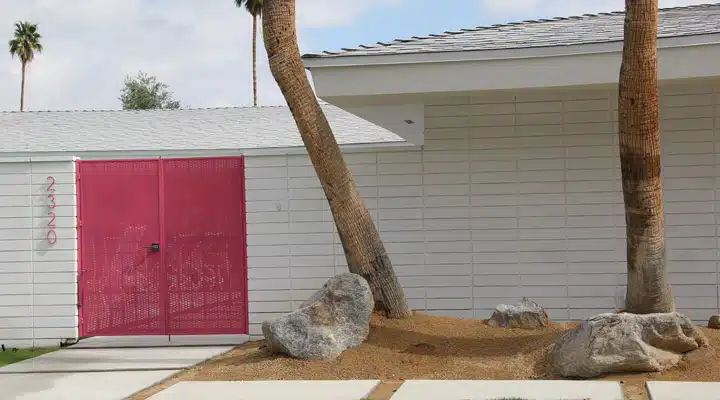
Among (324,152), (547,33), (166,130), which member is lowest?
(324,152)

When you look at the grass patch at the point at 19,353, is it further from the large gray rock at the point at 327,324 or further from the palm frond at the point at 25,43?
the palm frond at the point at 25,43

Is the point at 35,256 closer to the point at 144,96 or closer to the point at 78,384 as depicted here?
the point at 78,384

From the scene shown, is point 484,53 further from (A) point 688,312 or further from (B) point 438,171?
(A) point 688,312

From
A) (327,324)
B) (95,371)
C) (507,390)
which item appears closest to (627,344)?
(507,390)

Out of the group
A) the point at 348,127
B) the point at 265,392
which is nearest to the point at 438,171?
the point at 265,392

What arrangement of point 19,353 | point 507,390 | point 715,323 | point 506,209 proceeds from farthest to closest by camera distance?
point 19,353 < point 506,209 < point 715,323 < point 507,390

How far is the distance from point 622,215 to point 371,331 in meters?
3.38

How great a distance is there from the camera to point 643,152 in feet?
25.7

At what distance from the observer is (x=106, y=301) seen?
11.3 m

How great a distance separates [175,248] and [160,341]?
3.77 feet

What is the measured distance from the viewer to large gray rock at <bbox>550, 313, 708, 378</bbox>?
761 cm

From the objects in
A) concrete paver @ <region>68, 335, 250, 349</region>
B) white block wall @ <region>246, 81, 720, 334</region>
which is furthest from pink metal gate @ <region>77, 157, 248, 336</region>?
white block wall @ <region>246, 81, 720, 334</region>

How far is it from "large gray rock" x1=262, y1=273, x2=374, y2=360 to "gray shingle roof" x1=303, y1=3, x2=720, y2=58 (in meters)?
2.42

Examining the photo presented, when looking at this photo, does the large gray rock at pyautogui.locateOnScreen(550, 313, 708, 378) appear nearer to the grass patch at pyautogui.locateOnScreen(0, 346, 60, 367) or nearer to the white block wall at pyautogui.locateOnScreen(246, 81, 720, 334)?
the white block wall at pyautogui.locateOnScreen(246, 81, 720, 334)
